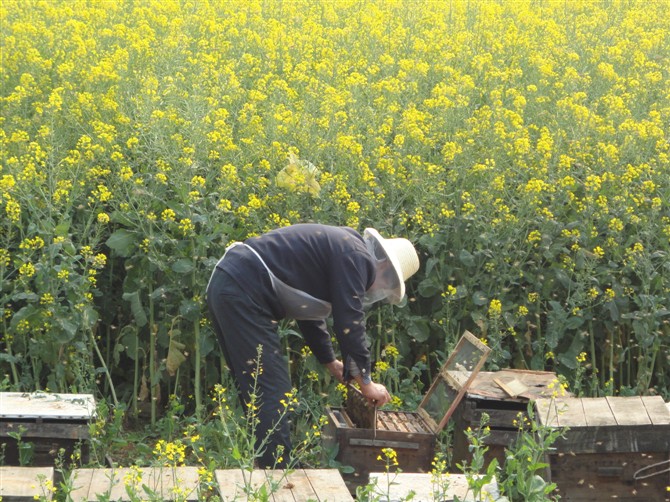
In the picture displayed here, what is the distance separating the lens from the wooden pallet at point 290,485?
13.4ft

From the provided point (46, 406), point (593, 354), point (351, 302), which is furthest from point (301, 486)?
point (593, 354)

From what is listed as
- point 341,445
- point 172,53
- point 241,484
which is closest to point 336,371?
point 341,445

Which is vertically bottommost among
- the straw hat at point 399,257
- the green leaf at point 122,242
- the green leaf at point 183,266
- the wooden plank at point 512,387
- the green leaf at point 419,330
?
the green leaf at point 419,330

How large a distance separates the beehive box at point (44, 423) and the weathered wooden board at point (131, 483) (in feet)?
2.93

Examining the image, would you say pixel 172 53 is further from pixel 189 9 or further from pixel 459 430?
pixel 459 430

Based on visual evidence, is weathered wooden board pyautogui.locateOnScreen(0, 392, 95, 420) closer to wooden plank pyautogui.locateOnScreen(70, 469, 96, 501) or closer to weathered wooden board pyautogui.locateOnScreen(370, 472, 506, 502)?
wooden plank pyautogui.locateOnScreen(70, 469, 96, 501)

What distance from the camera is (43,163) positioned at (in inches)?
265

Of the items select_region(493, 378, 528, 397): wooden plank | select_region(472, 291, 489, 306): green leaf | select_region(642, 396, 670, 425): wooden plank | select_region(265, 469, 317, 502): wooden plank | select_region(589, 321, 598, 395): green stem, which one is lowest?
select_region(589, 321, 598, 395): green stem

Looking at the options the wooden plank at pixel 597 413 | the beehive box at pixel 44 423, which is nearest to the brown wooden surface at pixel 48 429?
the beehive box at pixel 44 423

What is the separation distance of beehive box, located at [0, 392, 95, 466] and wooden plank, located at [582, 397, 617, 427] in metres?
2.26

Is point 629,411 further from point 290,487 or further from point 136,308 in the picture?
point 136,308

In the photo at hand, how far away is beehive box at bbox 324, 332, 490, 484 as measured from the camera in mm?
5645

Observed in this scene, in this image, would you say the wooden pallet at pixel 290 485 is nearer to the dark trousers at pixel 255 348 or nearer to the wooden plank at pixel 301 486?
the wooden plank at pixel 301 486

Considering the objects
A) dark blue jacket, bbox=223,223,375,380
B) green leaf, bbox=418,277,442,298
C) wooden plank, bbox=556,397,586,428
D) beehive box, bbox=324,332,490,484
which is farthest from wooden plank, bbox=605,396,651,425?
green leaf, bbox=418,277,442,298
